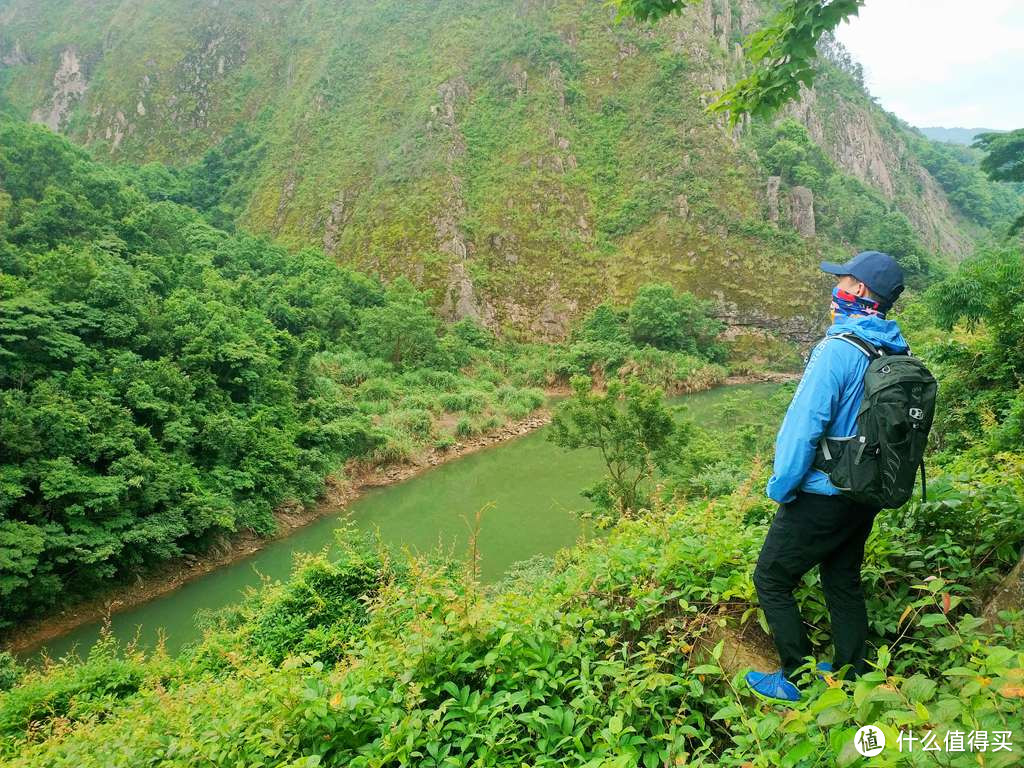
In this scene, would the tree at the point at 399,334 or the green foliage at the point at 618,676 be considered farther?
the tree at the point at 399,334

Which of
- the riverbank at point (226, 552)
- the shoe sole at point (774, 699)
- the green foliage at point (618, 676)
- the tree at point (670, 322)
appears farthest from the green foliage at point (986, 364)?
the tree at point (670, 322)

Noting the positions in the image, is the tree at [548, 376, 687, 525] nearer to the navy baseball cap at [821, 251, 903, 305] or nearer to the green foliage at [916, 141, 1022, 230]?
the navy baseball cap at [821, 251, 903, 305]

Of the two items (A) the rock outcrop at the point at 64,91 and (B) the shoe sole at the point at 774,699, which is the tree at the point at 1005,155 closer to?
(B) the shoe sole at the point at 774,699

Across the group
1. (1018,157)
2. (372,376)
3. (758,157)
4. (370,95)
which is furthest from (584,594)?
(370,95)

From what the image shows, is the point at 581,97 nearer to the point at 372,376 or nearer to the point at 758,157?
the point at 758,157

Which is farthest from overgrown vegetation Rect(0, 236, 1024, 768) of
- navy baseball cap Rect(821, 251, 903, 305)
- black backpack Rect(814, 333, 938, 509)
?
navy baseball cap Rect(821, 251, 903, 305)

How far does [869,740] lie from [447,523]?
471 inches

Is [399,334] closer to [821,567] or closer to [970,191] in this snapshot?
[821,567]

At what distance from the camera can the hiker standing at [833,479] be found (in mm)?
1882

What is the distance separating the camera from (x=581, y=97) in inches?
1663

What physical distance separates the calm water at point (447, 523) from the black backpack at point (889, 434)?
5.80 m

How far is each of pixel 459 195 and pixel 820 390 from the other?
37492mm

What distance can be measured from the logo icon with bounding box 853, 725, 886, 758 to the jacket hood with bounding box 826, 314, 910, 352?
1159 mm

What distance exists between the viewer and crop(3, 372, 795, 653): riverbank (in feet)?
29.9
